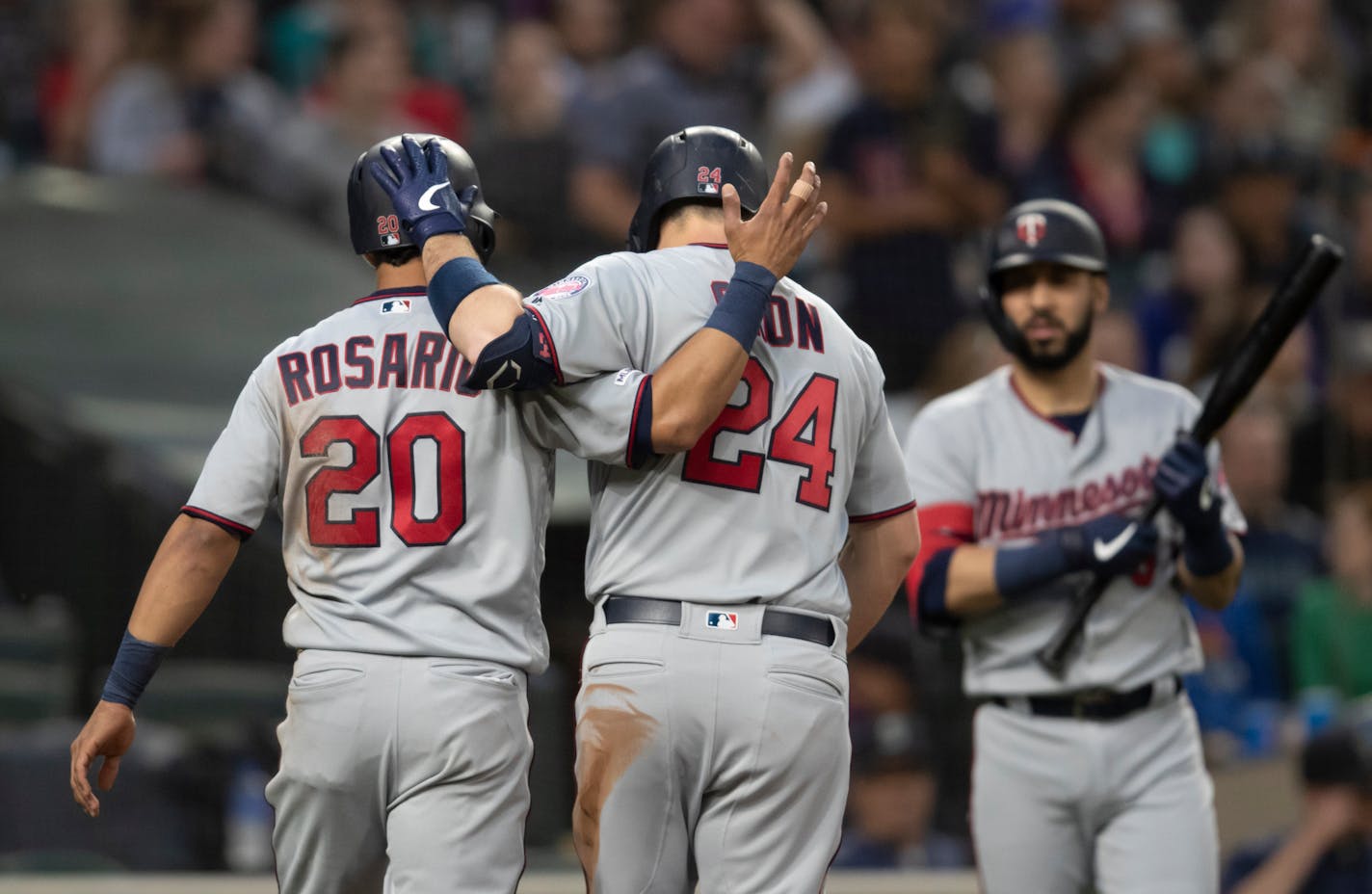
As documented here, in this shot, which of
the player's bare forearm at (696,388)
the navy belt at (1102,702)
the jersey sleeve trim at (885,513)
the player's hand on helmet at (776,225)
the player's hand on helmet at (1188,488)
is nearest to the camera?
the player's bare forearm at (696,388)

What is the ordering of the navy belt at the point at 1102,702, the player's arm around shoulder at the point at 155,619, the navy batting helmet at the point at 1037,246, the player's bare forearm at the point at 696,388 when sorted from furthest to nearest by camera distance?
the navy batting helmet at the point at 1037,246 < the navy belt at the point at 1102,702 < the player's arm around shoulder at the point at 155,619 < the player's bare forearm at the point at 696,388

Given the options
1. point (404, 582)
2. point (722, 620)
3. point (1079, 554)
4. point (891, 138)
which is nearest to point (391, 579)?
point (404, 582)

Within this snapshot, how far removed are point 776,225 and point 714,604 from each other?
64 cm

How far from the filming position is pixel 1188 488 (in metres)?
3.58

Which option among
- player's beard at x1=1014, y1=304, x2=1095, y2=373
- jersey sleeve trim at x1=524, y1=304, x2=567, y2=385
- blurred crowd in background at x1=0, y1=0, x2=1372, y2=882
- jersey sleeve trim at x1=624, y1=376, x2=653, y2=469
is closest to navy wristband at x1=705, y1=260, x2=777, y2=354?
jersey sleeve trim at x1=624, y1=376, x2=653, y2=469

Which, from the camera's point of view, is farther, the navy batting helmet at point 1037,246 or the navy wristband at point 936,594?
the navy batting helmet at point 1037,246

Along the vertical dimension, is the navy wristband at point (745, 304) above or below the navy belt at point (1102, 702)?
above

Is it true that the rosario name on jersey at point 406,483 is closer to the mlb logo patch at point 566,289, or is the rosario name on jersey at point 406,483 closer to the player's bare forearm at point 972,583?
the mlb logo patch at point 566,289

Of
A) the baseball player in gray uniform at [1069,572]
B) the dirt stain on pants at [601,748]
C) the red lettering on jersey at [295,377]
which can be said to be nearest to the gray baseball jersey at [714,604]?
the dirt stain on pants at [601,748]

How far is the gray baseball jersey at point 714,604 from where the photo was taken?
2789 mm

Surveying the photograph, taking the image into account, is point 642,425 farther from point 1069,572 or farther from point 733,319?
point 1069,572

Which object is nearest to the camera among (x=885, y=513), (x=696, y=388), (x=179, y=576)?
(x=696, y=388)

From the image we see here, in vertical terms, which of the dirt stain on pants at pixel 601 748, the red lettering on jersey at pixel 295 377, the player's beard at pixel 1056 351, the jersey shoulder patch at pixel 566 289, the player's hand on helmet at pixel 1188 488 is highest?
the player's beard at pixel 1056 351

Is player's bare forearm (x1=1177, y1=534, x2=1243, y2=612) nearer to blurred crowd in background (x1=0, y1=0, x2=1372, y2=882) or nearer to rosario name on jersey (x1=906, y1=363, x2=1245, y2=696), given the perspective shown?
rosario name on jersey (x1=906, y1=363, x2=1245, y2=696)
